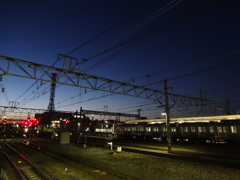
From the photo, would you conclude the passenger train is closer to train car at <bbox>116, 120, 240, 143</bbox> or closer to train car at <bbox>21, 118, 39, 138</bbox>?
train car at <bbox>116, 120, 240, 143</bbox>

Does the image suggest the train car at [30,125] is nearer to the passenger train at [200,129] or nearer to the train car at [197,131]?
the train car at [197,131]

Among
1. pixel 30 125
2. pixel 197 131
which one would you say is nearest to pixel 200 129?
pixel 197 131

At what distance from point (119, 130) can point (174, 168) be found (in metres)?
31.7

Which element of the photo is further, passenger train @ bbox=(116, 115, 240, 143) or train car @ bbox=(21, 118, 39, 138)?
train car @ bbox=(21, 118, 39, 138)

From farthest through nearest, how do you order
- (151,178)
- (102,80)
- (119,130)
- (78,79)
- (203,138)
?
(119,130) < (203,138) < (102,80) < (78,79) < (151,178)

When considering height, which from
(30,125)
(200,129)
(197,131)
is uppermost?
(30,125)

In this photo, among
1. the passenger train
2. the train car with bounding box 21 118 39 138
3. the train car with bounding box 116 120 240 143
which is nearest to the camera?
the train car with bounding box 116 120 240 143

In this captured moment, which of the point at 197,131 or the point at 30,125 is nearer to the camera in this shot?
the point at 197,131

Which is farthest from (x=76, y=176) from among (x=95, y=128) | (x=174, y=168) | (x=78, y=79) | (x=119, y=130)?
(x=95, y=128)

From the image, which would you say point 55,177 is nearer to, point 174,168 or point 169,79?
point 174,168

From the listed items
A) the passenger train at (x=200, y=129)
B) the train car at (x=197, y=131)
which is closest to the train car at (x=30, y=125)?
the train car at (x=197, y=131)

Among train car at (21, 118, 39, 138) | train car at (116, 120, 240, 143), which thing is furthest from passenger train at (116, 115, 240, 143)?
train car at (21, 118, 39, 138)

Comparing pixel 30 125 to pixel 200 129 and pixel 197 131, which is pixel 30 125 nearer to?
pixel 197 131

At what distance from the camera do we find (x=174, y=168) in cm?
1149
